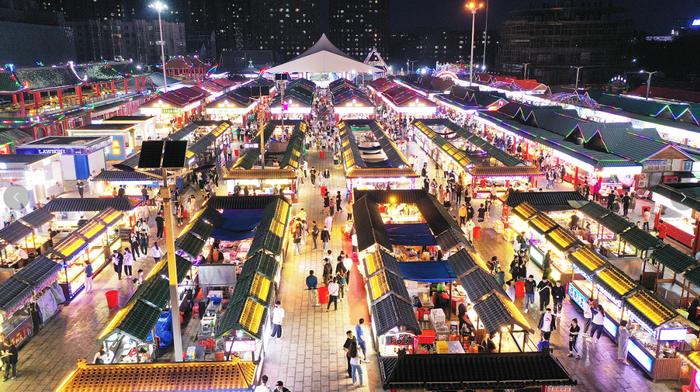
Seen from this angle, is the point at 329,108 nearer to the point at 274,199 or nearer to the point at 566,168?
the point at 566,168

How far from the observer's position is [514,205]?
20.3 meters

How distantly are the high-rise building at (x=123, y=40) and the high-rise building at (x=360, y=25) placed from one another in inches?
2203

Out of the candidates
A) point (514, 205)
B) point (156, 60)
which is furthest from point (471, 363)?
point (156, 60)

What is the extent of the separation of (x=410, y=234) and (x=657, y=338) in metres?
7.60

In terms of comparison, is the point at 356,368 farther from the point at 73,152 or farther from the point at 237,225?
the point at 73,152

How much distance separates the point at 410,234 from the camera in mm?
17500

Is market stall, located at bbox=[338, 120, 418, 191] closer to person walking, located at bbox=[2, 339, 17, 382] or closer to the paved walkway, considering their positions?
the paved walkway

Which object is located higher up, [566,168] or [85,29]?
[85,29]

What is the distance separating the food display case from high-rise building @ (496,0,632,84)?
276 ft

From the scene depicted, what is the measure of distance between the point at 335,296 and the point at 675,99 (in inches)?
1818

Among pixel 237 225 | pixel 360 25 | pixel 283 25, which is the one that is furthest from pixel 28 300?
pixel 360 25

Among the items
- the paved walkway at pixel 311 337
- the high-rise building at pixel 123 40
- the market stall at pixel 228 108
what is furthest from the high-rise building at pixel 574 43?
the paved walkway at pixel 311 337

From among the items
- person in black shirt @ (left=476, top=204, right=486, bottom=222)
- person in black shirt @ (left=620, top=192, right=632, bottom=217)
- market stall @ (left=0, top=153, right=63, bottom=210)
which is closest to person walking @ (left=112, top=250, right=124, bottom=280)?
market stall @ (left=0, top=153, right=63, bottom=210)

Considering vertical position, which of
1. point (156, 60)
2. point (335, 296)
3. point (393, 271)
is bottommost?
point (335, 296)
